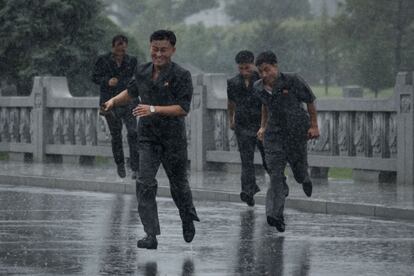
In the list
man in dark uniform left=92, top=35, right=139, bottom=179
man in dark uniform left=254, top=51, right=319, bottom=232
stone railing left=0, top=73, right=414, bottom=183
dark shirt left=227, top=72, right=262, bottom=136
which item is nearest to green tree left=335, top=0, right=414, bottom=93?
stone railing left=0, top=73, right=414, bottom=183

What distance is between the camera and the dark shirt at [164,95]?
13.3 metres

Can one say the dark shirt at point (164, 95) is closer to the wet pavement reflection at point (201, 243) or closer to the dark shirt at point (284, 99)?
the wet pavement reflection at point (201, 243)

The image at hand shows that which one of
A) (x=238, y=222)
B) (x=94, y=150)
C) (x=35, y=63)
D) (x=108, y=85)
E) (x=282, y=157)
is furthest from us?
(x=35, y=63)

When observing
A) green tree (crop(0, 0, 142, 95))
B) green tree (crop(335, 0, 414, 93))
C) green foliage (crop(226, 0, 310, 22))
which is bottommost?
green tree (crop(0, 0, 142, 95))

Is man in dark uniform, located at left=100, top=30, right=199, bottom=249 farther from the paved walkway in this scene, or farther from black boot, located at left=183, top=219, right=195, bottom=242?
the paved walkway

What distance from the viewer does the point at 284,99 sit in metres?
15.6

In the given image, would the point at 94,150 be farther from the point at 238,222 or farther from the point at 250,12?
the point at 250,12

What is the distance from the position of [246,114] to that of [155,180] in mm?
5274

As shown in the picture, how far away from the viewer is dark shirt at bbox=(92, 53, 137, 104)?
861 inches

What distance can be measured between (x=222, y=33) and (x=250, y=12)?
5.57 metres

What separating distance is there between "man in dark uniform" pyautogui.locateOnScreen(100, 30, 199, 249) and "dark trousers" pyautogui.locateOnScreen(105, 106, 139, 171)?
8.43 metres

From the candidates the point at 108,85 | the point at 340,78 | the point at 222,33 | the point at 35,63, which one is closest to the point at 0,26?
the point at 35,63

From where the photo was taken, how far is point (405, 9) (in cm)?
8312

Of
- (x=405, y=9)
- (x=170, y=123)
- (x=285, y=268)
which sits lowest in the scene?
(x=285, y=268)
